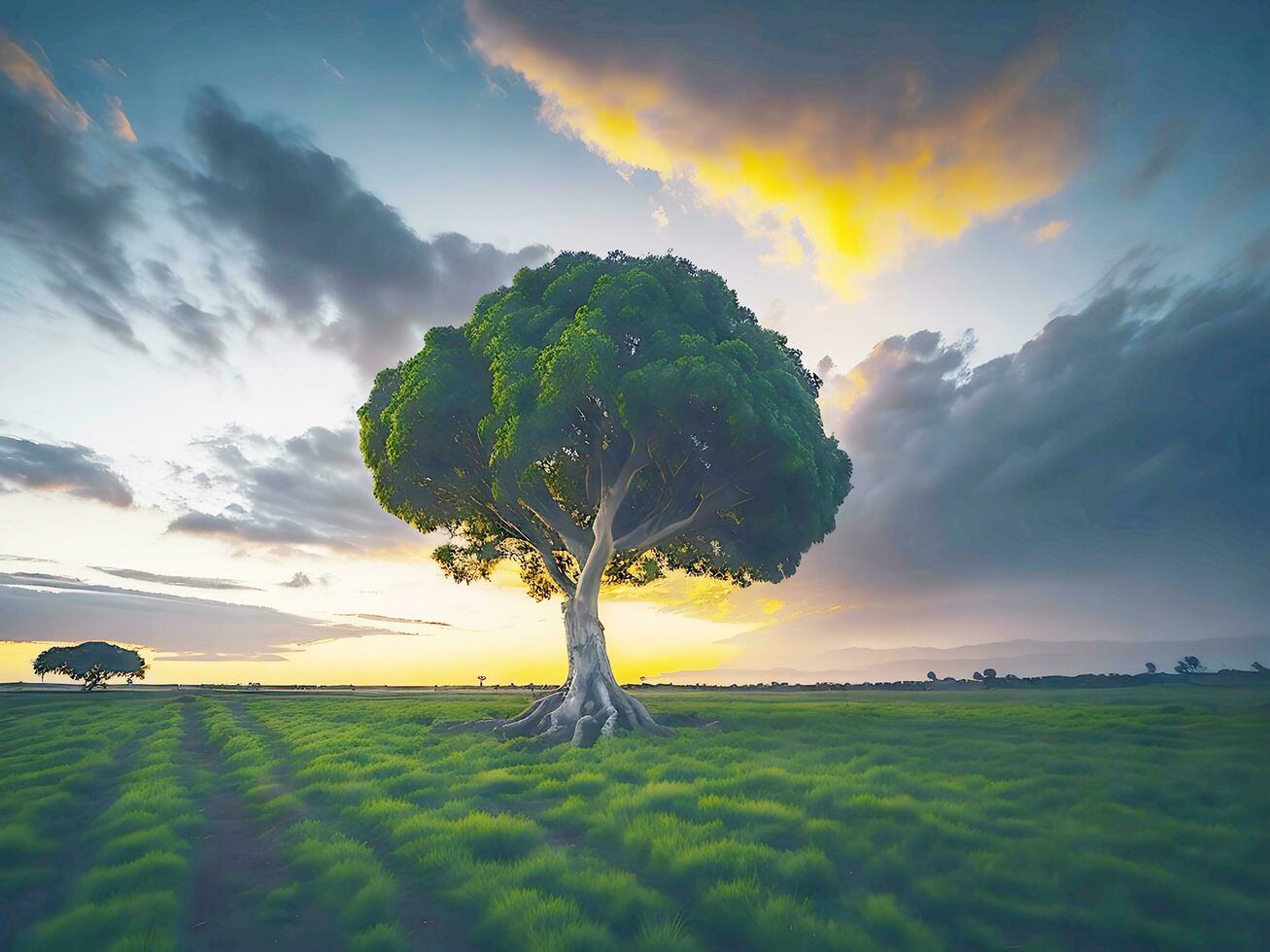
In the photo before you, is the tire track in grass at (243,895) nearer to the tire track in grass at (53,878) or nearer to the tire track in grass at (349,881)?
the tire track in grass at (349,881)

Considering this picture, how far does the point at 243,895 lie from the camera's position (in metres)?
7.86

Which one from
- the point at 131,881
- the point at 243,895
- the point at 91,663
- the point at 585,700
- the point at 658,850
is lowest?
the point at 243,895

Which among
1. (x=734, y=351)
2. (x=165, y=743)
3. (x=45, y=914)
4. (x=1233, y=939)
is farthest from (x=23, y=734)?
(x=1233, y=939)

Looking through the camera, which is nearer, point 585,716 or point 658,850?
point 658,850

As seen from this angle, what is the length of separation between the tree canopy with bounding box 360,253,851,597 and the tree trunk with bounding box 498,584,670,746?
111 inches

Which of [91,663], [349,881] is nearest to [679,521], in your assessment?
[349,881]

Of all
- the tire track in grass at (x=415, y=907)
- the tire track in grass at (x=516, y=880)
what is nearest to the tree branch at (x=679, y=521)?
the tire track in grass at (x=516, y=880)

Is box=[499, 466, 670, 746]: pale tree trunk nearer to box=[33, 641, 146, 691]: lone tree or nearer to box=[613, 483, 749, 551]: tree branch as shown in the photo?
box=[613, 483, 749, 551]: tree branch

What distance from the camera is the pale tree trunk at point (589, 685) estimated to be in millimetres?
23578

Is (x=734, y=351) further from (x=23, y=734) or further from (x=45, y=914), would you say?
(x=23, y=734)

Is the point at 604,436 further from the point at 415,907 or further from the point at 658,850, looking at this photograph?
the point at 415,907

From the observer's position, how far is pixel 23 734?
2589 centimetres

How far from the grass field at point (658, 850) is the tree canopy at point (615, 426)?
36.2ft

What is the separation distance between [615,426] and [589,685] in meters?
11.2
